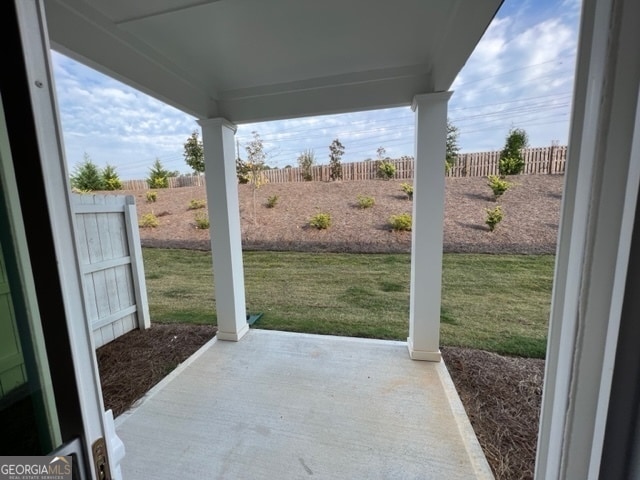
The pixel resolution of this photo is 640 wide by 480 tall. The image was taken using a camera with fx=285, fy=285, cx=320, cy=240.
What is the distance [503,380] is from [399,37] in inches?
105

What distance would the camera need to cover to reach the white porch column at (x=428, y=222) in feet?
7.55

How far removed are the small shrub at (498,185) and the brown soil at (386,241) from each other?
0.51ft

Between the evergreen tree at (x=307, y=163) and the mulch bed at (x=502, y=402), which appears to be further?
the evergreen tree at (x=307, y=163)

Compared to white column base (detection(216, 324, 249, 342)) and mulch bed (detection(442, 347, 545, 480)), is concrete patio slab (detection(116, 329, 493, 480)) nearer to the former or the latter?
mulch bed (detection(442, 347, 545, 480))

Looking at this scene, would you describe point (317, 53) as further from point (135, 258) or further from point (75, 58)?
point (135, 258)

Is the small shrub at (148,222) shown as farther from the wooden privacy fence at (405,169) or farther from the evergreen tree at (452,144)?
the evergreen tree at (452,144)

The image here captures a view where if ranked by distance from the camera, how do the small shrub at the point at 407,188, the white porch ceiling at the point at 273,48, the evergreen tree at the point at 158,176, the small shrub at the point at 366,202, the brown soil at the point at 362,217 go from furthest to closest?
1. the evergreen tree at the point at 158,176
2. the small shrub at the point at 366,202
3. the small shrub at the point at 407,188
4. the brown soil at the point at 362,217
5. the white porch ceiling at the point at 273,48

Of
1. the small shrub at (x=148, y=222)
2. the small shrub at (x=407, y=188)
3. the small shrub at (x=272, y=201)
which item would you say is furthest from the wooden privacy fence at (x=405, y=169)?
the small shrub at (x=148, y=222)

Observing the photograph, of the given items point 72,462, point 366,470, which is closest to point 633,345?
point 72,462

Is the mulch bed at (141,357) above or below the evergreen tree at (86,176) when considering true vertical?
below

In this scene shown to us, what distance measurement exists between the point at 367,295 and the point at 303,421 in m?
2.86

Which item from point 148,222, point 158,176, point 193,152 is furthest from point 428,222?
point 158,176

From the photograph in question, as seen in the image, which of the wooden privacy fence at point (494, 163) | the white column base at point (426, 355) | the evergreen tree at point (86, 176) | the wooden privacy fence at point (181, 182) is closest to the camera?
the white column base at point (426, 355)

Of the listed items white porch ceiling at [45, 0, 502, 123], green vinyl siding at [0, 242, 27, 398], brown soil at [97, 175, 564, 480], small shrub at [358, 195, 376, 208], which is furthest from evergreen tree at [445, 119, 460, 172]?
green vinyl siding at [0, 242, 27, 398]
